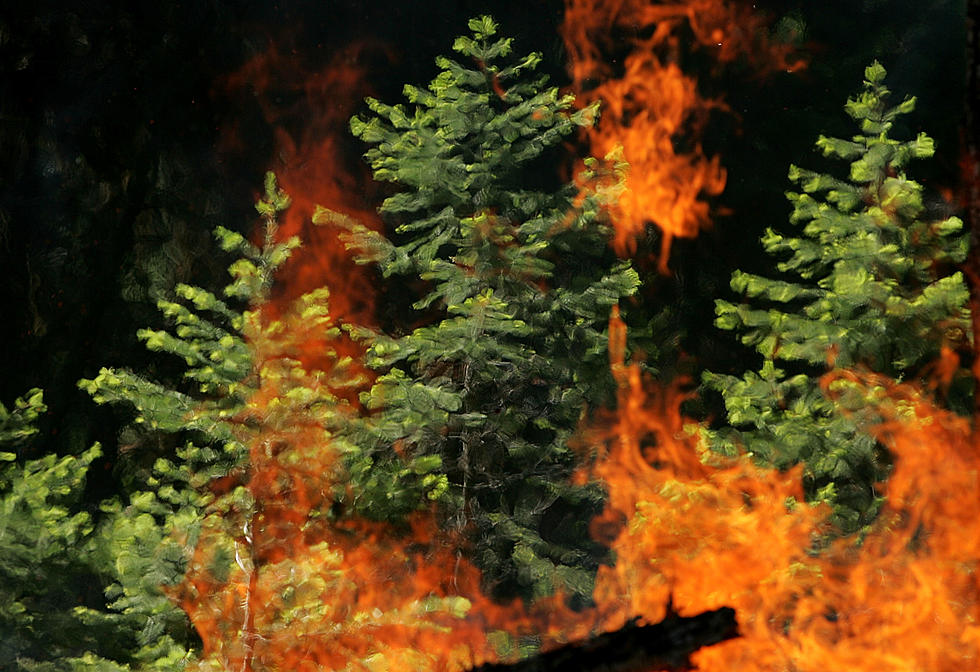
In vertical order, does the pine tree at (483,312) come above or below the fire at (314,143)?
below

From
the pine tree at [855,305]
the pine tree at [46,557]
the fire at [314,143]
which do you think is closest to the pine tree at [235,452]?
the pine tree at [46,557]

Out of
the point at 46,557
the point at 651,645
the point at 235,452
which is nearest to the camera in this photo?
the point at 651,645

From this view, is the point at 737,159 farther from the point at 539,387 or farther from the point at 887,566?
the point at 887,566

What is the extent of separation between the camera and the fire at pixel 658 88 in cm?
1984

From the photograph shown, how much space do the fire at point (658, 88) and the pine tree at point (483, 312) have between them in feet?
19.6

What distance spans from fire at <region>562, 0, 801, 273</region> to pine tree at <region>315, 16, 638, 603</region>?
5.96 m

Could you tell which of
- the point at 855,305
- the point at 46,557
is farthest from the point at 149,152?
the point at 855,305

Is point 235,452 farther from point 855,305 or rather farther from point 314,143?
point 314,143

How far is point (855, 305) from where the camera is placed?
10.4 m

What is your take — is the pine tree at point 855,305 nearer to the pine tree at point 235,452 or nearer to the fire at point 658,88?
the pine tree at point 235,452

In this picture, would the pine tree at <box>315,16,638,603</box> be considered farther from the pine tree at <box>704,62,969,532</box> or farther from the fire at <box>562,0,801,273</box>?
the fire at <box>562,0,801,273</box>

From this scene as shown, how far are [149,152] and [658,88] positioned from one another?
1003 cm

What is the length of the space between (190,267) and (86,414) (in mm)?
3312

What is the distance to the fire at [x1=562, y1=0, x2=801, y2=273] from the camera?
19.8 meters
